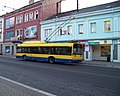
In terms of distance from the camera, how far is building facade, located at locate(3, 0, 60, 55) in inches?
1690

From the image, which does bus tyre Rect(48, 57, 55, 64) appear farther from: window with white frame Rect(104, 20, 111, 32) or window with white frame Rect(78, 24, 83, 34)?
window with white frame Rect(104, 20, 111, 32)

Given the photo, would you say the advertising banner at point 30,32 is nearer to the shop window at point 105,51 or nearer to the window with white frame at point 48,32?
the window with white frame at point 48,32

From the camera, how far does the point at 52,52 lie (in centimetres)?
2723

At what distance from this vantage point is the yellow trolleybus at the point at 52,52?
81.7ft

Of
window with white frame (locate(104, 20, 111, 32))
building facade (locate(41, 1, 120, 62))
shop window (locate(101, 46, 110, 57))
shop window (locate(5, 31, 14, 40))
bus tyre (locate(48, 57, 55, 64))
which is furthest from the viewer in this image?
shop window (locate(5, 31, 14, 40))

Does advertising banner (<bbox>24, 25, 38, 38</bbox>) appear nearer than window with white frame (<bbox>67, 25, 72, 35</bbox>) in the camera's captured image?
No

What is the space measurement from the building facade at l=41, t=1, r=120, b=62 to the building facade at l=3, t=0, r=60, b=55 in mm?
5930

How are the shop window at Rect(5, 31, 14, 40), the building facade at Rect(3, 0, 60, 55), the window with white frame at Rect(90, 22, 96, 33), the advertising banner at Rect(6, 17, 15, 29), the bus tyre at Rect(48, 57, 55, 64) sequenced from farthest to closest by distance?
1. the shop window at Rect(5, 31, 14, 40)
2. the advertising banner at Rect(6, 17, 15, 29)
3. the building facade at Rect(3, 0, 60, 55)
4. the window with white frame at Rect(90, 22, 96, 33)
5. the bus tyre at Rect(48, 57, 55, 64)

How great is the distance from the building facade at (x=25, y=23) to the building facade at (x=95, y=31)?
5.93 m

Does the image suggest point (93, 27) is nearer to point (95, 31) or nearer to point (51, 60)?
point (95, 31)

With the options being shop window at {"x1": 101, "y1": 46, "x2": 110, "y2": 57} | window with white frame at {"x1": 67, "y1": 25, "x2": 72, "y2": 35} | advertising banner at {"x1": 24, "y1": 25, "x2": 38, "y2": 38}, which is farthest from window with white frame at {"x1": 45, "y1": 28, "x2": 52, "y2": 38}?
shop window at {"x1": 101, "y1": 46, "x2": 110, "y2": 57}

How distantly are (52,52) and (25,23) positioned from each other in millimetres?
21981

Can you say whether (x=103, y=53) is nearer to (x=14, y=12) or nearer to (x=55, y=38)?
(x=55, y=38)

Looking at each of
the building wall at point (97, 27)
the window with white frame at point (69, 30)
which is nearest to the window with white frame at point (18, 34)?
the building wall at point (97, 27)
